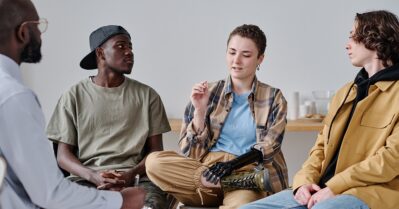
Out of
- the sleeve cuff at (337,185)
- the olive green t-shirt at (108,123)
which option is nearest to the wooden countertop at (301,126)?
the olive green t-shirt at (108,123)

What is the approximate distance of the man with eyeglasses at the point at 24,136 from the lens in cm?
150

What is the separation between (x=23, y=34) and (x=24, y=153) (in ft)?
→ 1.10

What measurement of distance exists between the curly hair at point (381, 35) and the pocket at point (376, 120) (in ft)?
0.74

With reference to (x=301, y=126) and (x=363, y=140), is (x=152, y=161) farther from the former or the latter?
(x=301, y=126)

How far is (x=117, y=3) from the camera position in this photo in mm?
4188

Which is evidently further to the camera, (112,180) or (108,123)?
A: (108,123)

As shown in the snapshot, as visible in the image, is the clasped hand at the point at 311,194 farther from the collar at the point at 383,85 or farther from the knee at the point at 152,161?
the knee at the point at 152,161

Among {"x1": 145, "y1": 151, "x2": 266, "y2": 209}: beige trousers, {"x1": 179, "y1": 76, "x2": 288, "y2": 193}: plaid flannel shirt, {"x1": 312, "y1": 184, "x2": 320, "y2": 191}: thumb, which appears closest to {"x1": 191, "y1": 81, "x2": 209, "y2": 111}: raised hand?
{"x1": 179, "y1": 76, "x2": 288, "y2": 193}: plaid flannel shirt

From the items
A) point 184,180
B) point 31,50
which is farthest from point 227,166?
point 31,50

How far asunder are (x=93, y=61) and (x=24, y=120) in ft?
5.43

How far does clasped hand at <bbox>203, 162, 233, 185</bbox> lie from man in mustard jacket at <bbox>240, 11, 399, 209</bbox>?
325 millimetres

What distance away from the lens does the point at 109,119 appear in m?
2.91

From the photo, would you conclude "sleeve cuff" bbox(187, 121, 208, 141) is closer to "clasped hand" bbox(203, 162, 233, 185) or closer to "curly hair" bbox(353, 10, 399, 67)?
"clasped hand" bbox(203, 162, 233, 185)

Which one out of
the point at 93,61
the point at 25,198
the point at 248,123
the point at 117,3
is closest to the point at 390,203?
the point at 248,123
